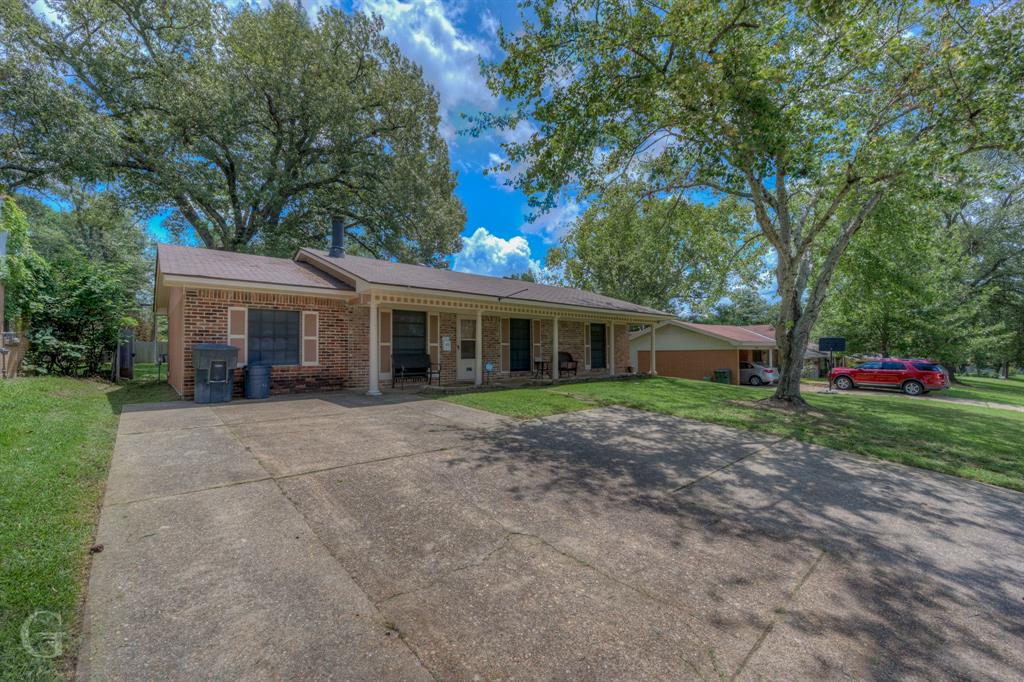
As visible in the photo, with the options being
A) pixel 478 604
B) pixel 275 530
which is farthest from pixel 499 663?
pixel 275 530

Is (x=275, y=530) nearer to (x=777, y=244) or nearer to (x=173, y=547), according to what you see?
(x=173, y=547)

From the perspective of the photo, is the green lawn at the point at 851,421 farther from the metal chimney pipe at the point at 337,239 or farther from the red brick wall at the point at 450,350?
the metal chimney pipe at the point at 337,239

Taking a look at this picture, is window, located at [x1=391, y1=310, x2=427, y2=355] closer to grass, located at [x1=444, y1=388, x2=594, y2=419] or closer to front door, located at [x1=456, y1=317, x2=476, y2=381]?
front door, located at [x1=456, y1=317, x2=476, y2=381]

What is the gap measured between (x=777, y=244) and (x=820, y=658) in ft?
34.9

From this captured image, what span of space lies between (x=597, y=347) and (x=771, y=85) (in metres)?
11.4

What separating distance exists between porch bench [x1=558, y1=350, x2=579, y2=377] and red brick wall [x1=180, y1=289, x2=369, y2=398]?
7035 millimetres

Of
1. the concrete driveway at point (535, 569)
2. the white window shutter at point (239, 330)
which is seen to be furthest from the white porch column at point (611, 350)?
the white window shutter at point (239, 330)

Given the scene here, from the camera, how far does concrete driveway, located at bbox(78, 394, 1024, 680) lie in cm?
202

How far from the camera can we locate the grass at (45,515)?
6.43 feet

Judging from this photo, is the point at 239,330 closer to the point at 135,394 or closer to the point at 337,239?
the point at 135,394

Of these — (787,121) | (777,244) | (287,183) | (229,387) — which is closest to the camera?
(787,121)

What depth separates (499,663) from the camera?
6.40 ft

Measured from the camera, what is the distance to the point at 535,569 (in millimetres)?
2787

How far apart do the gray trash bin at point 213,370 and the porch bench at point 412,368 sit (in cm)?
390
